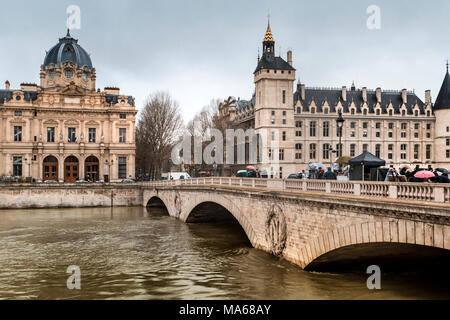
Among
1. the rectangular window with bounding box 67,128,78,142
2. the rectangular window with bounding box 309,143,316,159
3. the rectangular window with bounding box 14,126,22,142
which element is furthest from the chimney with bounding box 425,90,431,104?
the rectangular window with bounding box 14,126,22,142

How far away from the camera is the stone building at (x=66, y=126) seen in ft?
233

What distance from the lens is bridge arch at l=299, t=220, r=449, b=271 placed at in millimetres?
13492

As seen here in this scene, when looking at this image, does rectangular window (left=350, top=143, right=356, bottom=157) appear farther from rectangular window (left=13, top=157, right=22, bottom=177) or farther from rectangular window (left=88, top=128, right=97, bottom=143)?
rectangular window (left=13, top=157, right=22, bottom=177)

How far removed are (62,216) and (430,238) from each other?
43974 millimetres

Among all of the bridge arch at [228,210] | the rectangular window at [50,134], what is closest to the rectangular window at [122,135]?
the rectangular window at [50,134]

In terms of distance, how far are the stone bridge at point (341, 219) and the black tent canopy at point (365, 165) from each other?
104 inches

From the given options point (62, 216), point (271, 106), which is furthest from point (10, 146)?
point (271, 106)

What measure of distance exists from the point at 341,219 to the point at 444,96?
77.6m

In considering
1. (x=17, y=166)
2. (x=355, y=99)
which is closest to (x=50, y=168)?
(x=17, y=166)

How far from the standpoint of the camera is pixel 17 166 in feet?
235

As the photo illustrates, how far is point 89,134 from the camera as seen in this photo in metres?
74.8

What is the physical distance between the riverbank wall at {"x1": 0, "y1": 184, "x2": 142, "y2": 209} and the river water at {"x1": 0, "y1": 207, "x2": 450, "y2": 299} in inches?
895

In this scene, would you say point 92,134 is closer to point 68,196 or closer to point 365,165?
point 68,196
